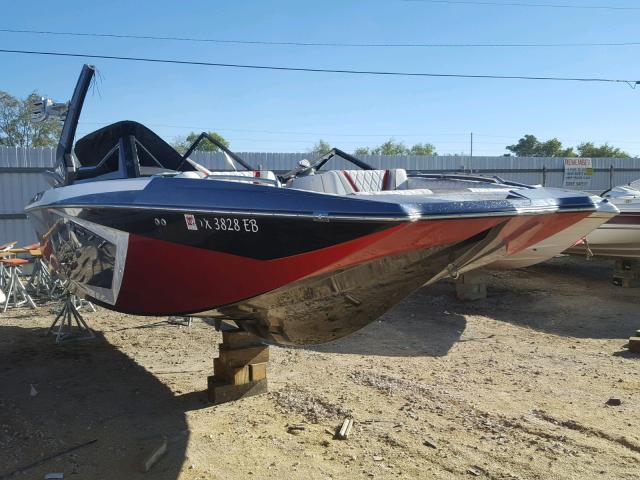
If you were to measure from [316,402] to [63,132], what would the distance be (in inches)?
134

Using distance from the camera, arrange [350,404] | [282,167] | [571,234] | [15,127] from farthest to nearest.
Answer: [15,127] → [282,167] → [350,404] → [571,234]

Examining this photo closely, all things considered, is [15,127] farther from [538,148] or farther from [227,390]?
[538,148]

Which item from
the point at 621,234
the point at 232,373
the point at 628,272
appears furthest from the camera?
the point at 628,272

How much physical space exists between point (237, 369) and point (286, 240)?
6.04 ft

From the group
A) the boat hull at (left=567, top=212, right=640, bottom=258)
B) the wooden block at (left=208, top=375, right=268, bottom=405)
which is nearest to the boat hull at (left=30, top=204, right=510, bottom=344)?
the wooden block at (left=208, top=375, right=268, bottom=405)

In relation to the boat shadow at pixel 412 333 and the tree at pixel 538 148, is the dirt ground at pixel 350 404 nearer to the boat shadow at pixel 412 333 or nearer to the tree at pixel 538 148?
the boat shadow at pixel 412 333

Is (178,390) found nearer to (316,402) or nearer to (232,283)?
(316,402)

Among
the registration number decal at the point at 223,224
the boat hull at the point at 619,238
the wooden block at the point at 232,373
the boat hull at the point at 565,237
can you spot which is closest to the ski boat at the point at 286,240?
the registration number decal at the point at 223,224

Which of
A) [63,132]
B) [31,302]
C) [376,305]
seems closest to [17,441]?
[376,305]

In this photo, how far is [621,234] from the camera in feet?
29.6

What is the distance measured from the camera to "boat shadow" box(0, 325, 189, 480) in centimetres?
346

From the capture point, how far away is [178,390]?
4.80 metres

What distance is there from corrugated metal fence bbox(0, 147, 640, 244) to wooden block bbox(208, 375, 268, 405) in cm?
758

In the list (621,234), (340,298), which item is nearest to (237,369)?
(340,298)
